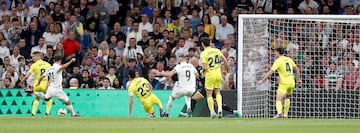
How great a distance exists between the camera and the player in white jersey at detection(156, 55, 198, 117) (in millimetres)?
25953

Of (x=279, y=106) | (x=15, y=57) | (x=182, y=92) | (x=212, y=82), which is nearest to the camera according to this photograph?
(x=212, y=82)

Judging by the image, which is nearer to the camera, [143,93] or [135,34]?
[143,93]

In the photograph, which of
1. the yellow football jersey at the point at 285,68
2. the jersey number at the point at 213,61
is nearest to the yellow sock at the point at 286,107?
the yellow football jersey at the point at 285,68

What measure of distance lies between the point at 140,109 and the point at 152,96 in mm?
1683

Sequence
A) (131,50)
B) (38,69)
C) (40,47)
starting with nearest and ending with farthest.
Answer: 1. (38,69)
2. (131,50)
3. (40,47)

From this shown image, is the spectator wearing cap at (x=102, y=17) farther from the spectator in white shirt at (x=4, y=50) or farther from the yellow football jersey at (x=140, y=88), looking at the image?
the yellow football jersey at (x=140, y=88)

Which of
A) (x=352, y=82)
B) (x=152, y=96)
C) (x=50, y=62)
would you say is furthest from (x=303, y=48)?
(x=50, y=62)

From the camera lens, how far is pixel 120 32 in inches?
1144

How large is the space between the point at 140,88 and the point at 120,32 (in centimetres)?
413

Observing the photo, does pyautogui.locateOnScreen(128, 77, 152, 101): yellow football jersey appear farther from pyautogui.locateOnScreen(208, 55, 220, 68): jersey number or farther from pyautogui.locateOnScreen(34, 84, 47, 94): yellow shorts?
pyautogui.locateOnScreen(208, 55, 220, 68): jersey number

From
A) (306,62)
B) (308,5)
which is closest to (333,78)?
(306,62)

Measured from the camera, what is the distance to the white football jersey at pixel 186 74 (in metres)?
26.1

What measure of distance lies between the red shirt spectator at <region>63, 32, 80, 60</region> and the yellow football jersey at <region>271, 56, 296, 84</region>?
6.99m

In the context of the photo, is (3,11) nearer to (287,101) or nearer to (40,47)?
(40,47)
